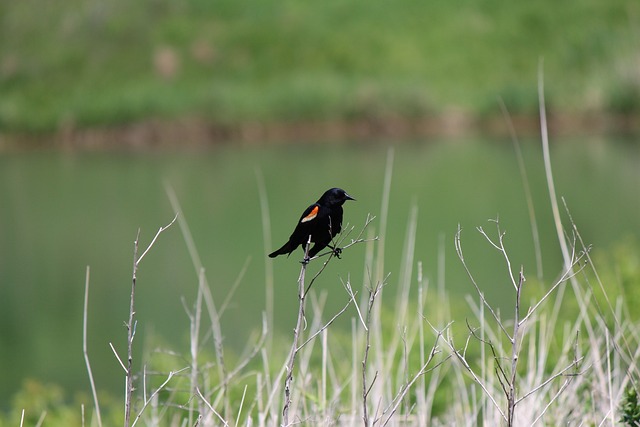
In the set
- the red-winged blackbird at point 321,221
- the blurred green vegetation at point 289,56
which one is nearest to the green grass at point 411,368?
the red-winged blackbird at point 321,221

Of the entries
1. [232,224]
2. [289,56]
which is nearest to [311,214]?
[232,224]

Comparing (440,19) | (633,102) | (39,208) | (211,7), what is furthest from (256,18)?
(39,208)

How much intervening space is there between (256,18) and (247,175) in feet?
62.1

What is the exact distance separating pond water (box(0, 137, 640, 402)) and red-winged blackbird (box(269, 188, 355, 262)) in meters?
1.70

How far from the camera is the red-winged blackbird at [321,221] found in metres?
2.25

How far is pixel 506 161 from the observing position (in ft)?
72.6

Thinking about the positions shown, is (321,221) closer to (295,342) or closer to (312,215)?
(312,215)

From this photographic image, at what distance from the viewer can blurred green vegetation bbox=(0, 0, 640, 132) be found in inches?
1280

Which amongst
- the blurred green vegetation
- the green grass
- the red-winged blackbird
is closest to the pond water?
the green grass

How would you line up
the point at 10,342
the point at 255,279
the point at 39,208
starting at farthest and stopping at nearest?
1. the point at 39,208
2. the point at 255,279
3. the point at 10,342

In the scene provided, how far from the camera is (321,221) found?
2.25 meters

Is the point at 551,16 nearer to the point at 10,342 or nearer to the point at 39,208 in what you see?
the point at 39,208

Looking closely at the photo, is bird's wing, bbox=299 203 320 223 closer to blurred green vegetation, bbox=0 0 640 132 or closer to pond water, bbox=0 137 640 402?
pond water, bbox=0 137 640 402

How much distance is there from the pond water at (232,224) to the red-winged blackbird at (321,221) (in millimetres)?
1699
